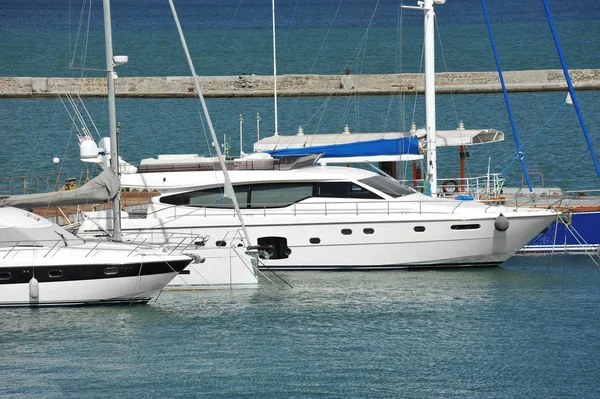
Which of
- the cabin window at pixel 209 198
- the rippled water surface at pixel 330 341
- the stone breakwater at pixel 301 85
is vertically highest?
the stone breakwater at pixel 301 85

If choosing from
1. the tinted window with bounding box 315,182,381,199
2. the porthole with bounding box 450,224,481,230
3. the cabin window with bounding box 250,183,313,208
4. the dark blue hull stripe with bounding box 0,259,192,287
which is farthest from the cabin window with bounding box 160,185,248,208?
the porthole with bounding box 450,224,481,230

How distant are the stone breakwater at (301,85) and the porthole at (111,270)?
175 feet

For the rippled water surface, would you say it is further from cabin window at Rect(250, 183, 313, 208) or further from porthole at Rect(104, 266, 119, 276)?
cabin window at Rect(250, 183, 313, 208)

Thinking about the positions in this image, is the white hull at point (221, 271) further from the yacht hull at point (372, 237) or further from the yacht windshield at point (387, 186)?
the yacht windshield at point (387, 186)

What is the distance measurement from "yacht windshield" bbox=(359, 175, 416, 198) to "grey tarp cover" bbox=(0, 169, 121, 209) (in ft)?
18.3

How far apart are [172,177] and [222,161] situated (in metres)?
2.06

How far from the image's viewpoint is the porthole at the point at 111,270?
75.3 ft

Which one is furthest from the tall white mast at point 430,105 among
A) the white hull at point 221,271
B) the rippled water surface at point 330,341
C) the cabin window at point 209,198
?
the white hull at point 221,271

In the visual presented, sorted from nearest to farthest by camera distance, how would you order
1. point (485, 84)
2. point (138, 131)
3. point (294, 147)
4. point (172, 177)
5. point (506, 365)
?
point (506, 365) → point (172, 177) → point (294, 147) → point (138, 131) → point (485, 84)

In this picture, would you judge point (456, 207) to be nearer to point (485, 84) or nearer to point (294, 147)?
point (294, 147)

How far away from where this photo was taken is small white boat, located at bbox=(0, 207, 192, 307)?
22.9 metres

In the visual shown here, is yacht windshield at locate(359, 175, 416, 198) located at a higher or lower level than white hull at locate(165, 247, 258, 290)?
higher

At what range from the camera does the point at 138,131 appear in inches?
2323

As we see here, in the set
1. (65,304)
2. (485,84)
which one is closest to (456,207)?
(65,304)
